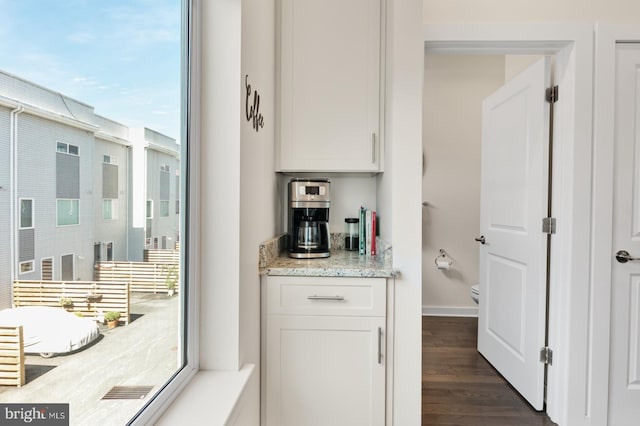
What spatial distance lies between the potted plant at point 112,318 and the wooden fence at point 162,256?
0.19m

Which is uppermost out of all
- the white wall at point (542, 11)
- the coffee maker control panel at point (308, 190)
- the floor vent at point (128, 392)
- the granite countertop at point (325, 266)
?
the white wall at point (542, 11)

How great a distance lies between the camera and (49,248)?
0.56 meters

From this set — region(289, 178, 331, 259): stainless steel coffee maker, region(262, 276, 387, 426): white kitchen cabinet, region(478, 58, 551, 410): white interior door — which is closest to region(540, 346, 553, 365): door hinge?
region(478, 58, 551, 410): white interior door

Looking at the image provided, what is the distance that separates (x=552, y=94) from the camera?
6.50ft

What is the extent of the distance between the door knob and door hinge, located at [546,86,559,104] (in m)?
0.93

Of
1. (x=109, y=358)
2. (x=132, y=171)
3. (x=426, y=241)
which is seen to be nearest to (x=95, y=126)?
(x=132, y=171)

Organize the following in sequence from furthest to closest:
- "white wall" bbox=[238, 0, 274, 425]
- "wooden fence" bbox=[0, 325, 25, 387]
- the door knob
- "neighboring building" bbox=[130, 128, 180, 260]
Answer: the door knob
"white wall" bbox=[238, 0, 274, 425]
"neighboring building" bbox=[130, 128, 180, 260]
"wooden fence" bbox=[0, 325, 25, 387]

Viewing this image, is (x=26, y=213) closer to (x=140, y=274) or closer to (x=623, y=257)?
(x=140, y=274)

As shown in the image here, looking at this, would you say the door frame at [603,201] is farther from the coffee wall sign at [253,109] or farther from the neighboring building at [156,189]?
the neighboring building at [156,189]

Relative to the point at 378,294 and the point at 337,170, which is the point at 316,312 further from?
the point at 337,170

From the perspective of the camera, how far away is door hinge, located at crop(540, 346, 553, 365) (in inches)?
76.9

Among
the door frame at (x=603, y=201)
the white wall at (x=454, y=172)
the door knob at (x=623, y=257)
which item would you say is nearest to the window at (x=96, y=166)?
the door frame at (x=603, y=201)

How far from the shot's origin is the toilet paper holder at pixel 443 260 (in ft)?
11.8

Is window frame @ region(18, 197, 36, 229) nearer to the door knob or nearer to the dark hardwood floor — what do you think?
the dark hardwood floor
